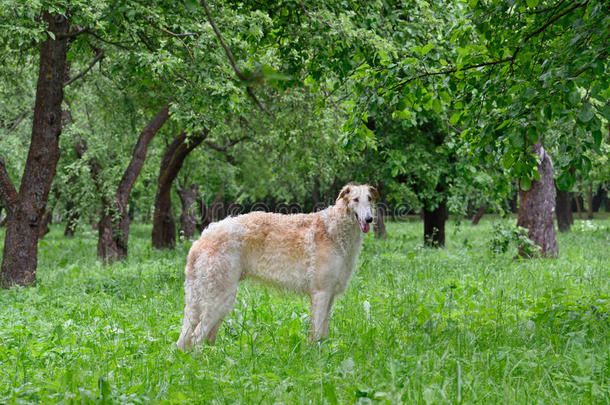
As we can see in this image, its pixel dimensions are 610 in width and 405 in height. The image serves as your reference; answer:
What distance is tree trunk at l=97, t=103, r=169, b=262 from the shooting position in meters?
14.1

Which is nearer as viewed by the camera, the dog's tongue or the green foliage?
the dog's tongue

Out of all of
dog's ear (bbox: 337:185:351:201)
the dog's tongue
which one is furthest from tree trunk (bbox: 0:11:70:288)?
the dog's tongue

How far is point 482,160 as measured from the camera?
217 inches

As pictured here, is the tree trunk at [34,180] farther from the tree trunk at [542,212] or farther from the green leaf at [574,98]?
the tree trunk at [542,212]

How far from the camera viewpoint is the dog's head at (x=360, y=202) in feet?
19.1

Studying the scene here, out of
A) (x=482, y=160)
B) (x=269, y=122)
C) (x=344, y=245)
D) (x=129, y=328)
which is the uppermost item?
(x=269, y=122)

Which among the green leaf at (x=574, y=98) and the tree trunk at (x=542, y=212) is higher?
the green leaf at (x=574, y=98)

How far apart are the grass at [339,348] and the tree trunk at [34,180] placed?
5.65 ft

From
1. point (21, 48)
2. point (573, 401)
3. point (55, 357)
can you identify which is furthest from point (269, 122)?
point (573, 401)

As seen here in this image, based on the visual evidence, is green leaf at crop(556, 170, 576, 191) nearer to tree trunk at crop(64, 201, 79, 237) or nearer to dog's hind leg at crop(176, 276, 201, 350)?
dog's hind leg at crop(176, 276, 201, 350)

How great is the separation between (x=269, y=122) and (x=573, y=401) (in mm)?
12940

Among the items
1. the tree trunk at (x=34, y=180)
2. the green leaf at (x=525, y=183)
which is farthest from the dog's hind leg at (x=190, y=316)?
the tree trunk at (x=34, y=180)

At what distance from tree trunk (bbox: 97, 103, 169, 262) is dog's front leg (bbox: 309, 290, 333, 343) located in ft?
29.3

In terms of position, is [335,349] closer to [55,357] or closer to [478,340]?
[478,340]
